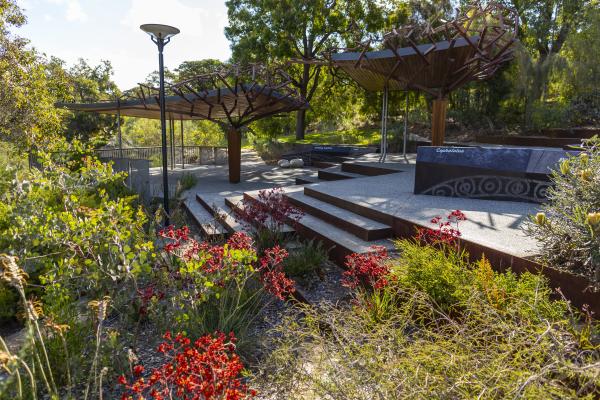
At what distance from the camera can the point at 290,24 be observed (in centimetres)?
2127

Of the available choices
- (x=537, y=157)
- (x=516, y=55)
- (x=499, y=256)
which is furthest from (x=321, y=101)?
(x=499, y=256)

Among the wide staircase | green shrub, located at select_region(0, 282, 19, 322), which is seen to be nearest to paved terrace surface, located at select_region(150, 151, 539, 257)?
the wide staircase

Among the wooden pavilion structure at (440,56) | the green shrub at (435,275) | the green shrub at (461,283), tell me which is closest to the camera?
the green shrub at (461,283)

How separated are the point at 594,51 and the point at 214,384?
71.3ft

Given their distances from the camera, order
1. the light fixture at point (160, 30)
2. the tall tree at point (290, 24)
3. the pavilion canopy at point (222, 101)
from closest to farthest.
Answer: the light fixture at point (160, 30)
the pavilion canopy at point (222, 101)
the tall tree at point (290, 24)

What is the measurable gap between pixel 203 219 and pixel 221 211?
0.48 m

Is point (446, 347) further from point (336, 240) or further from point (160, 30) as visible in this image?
point (160, 30)

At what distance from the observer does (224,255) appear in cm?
317

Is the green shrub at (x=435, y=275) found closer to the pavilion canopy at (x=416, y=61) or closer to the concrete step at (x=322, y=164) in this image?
the pavilion canopy at (x=416, y=61)

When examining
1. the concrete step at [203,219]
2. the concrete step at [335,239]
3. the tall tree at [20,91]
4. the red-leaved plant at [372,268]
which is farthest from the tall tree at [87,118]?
the red-leaved plant at [372,268]

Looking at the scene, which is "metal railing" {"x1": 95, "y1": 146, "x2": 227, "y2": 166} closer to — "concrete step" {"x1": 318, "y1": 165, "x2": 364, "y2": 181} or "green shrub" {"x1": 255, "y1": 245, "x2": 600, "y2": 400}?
"concrete step" {"x1": 318, "y1": 165, "x2": 364, "y2": 181}

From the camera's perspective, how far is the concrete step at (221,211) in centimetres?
606

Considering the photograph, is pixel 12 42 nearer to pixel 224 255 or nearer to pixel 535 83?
pixel 224 255

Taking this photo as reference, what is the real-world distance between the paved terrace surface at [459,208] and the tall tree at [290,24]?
562 inches
